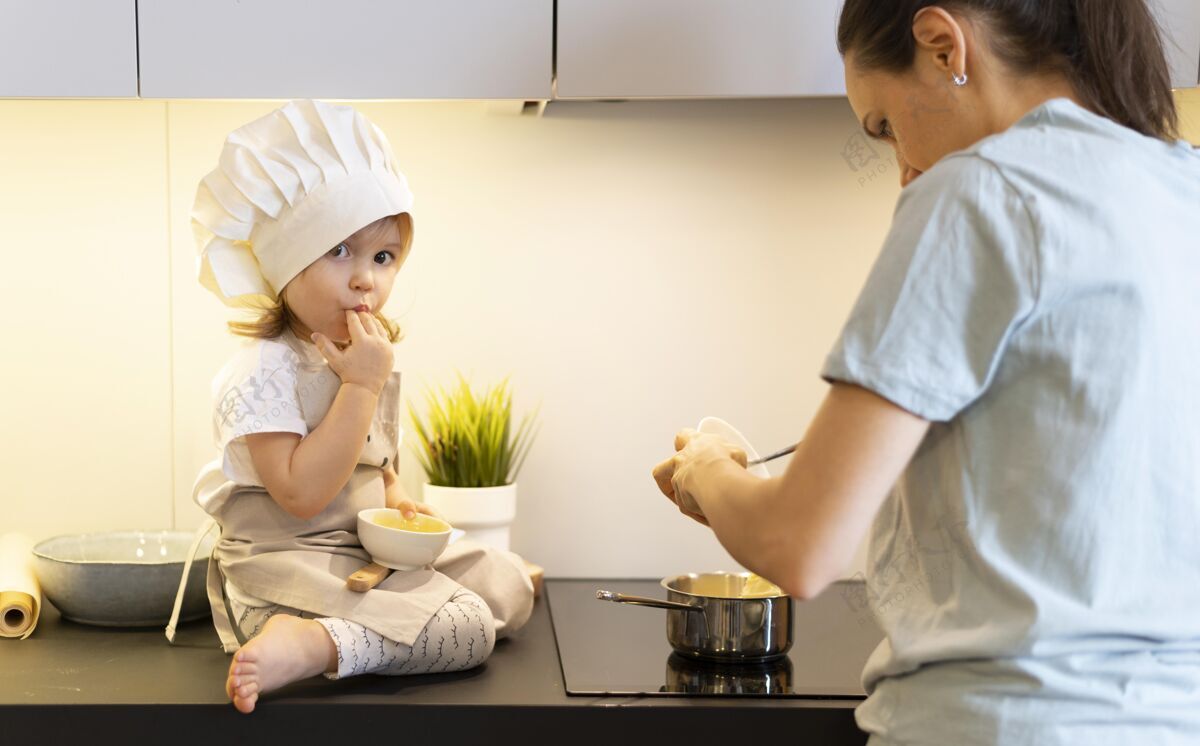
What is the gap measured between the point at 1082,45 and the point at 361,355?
70 centimetres

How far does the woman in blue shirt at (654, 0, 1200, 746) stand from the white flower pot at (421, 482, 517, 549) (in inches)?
26.5

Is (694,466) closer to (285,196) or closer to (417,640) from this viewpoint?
(417,640)

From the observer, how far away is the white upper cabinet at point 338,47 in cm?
119

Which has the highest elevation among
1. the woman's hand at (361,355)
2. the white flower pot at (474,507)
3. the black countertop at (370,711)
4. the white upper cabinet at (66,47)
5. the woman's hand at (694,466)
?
the white upper cabinet at (66,47)

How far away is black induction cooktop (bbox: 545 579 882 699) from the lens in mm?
1128

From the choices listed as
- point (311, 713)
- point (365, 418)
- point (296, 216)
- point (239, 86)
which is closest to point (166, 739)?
point (311, 713)

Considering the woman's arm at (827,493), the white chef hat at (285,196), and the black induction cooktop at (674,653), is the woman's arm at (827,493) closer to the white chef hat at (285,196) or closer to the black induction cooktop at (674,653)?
the black induction cooktop at (674,653)

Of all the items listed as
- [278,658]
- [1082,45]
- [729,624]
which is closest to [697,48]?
[1082,45]

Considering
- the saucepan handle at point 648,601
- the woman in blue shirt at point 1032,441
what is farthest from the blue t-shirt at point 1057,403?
the saucepan handle at point 648,601

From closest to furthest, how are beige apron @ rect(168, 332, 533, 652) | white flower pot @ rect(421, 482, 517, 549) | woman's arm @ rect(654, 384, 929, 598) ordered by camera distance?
woman's arm @ rect(654, 384, 929, 598), beige apron @ rect(168, 332, 533, 652), white flower pot @ rect(421, 482, 517, 549)

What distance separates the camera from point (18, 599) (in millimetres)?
1249

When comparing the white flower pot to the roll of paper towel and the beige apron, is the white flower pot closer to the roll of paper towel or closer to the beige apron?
the beige apron

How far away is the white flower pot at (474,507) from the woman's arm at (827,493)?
0.69 meters

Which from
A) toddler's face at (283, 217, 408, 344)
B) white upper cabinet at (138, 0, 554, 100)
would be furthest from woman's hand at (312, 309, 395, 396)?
white upper cabinet at (138, 0, 554, 100)
